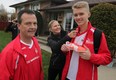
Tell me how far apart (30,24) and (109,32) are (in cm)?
731

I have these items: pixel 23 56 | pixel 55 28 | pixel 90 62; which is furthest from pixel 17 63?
pixel 55 28

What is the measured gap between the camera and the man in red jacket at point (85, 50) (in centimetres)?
282

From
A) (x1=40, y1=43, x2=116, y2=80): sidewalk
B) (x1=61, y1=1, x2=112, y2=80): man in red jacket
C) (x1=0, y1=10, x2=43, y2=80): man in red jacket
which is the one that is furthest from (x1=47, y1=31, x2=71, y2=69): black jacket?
(x1=40, y1=43, x2=116, y2=80): sidewalk

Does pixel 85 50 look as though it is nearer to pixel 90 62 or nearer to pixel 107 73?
pixel 90 62

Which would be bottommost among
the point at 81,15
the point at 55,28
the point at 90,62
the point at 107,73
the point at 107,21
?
the point at 107,73

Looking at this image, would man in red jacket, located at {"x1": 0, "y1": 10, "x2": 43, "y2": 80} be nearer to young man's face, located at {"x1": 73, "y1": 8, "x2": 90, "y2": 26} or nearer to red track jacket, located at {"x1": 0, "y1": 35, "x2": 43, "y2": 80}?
red track jacket, located at {"x1": 0, "y1": 35, "x2": 43, "y2": 80}

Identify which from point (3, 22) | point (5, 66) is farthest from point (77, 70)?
point (3, 22)

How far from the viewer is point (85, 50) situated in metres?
2.75

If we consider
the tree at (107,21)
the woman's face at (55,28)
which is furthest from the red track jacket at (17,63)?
the tree at (107,21)

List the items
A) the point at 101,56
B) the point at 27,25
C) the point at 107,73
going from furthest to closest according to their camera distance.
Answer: the point at 107,73 < the point at 101,56 < the point at 27,25

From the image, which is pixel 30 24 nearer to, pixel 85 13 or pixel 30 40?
pixel 30 40

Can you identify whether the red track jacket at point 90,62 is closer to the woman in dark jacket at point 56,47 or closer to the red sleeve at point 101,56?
the red sleeve at point 101,56

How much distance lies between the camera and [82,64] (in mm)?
2916

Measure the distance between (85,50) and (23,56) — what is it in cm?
80
